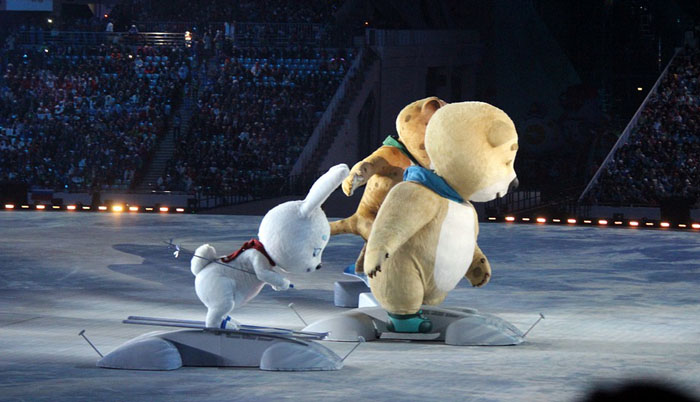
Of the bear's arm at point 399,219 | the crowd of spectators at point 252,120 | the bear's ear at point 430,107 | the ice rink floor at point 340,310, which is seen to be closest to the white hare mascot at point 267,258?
the ice rink floor at point 340,310

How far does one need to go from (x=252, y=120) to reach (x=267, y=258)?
20.2m

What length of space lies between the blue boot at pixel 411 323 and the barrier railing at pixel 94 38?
22.9 meters

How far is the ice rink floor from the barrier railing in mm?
12614

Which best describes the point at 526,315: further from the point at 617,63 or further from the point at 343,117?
the point at 617,63

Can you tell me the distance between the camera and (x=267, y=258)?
23.9 feet

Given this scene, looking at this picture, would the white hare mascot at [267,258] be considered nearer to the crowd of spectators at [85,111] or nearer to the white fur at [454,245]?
the white fur at [454,245]

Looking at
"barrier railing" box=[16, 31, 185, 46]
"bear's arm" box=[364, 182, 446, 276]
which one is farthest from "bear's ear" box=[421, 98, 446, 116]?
"barrier railing" box=[16, 31, 185, 46]

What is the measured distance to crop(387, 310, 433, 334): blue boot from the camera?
27.3ft

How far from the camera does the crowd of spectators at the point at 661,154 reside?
24.2 meters

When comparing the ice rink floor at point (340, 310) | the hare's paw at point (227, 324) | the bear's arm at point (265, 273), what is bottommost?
the ice rink floor at point (340, 310)

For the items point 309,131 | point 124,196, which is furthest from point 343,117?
point 124,196

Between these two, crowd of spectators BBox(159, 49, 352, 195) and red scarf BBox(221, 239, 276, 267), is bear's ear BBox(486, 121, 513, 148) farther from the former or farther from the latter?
crowd of spectators BBox(159, 49, 352, 195)

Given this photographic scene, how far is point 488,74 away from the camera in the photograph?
1446 inches

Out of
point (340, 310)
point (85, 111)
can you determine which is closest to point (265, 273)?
point (340, 310)
